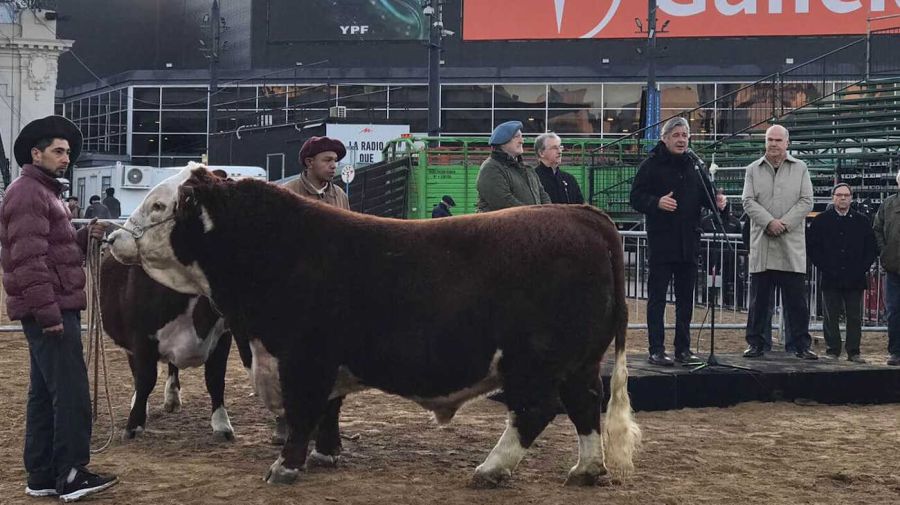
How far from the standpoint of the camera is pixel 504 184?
8.82 m

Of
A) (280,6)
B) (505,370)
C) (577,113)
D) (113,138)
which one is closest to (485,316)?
(505,370)

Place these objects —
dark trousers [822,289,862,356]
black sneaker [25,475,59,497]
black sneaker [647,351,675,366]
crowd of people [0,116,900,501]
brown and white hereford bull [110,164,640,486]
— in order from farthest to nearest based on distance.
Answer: dark trousers [822,289,862,356] < black sneaker [647,351,675,366] < brown and white hereford bull [110,164,640,486] < black sneaker [25,475,59,497] < crowd of people [0,116,900,501]

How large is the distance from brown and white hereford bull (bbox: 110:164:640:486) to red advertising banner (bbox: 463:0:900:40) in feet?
141

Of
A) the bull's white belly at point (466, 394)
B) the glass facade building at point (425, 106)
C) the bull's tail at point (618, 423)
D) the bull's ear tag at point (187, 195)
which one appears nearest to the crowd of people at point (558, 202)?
the bull's ear tag at point (187, 195)

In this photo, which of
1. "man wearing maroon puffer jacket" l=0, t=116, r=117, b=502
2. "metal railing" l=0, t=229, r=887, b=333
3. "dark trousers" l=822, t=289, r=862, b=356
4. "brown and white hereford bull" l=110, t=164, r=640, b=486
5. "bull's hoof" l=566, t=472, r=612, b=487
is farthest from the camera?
"metal railing" l=0, t=229, r=887, b=333

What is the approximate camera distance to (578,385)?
6371 millimetres

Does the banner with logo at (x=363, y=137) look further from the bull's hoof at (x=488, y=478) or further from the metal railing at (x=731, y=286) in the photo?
the bull's hoof at (x=488, y=478)

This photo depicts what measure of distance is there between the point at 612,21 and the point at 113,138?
2497 cm

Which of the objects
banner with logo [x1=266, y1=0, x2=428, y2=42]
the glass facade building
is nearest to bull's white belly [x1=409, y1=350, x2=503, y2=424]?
the glass facade building

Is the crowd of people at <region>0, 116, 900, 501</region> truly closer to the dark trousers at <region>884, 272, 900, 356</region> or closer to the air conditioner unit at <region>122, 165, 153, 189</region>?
the dark trousers at <region>884, 272, 900, 356</region>

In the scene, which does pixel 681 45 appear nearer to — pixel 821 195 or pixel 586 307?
pixel 821 195

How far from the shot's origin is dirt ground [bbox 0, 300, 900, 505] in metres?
6.04

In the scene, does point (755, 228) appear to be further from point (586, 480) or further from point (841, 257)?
point (586, 480)

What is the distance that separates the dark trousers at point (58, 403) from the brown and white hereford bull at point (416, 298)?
0.73 meters
